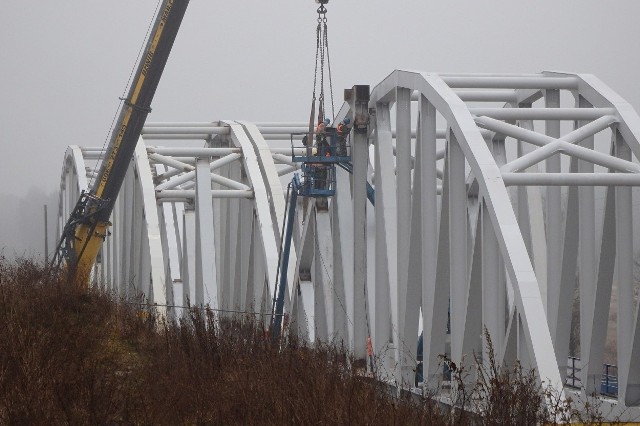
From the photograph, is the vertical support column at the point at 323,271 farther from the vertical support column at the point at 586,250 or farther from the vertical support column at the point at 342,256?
the vertical support column at the point at 586,250

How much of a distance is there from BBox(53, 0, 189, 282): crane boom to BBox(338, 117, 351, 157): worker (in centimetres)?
564

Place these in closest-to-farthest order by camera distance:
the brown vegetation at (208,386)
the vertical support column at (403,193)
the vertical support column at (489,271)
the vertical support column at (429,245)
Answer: the brown vegetation at (208,386) → the vertical support column at (489,271) → the vertical support column at (429,245) → the vertical support column at (403,193)

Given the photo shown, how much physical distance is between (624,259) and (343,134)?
7.92 m

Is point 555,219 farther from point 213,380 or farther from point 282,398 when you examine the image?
point 282,398

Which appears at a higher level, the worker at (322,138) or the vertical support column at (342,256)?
the worker at (322,138)

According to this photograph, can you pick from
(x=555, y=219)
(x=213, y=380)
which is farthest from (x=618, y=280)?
(x=213, y=380)

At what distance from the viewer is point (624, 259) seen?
59.3ft

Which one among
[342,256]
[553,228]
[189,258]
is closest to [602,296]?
[553,228]

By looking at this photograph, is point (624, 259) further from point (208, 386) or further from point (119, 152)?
point (119, 152)

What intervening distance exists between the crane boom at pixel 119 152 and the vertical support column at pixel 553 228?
34.1 ft

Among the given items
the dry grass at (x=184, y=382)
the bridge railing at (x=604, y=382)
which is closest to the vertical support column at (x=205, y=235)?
the bridge railing at (x=604, y=382)

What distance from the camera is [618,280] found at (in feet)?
59.9

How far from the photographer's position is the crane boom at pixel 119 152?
2856 cm

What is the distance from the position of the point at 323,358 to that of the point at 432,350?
12.4ft
